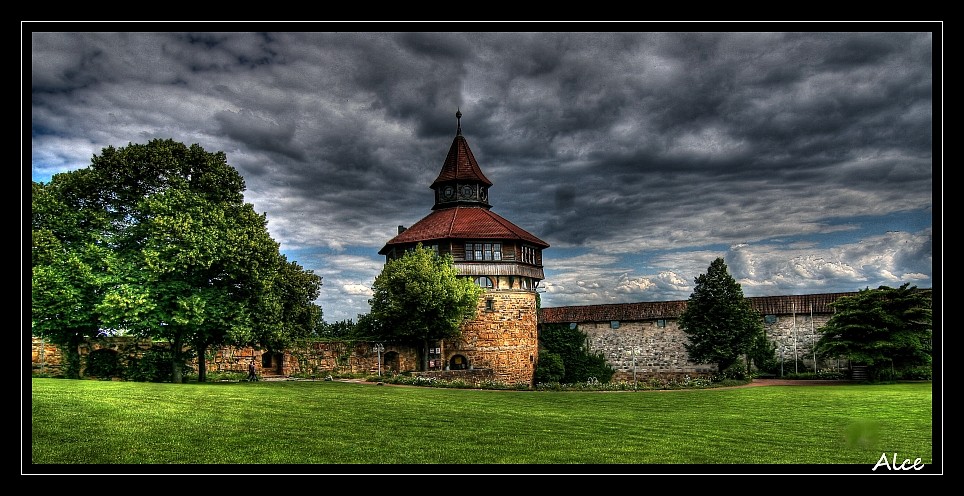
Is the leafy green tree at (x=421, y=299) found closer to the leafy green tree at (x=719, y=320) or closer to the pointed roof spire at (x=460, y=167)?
the pointed roof spire at (x=460, y=167)

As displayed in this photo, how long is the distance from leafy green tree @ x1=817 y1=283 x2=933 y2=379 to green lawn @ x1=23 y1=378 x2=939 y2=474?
1080 cm

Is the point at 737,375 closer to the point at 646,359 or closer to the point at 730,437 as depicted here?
the point at 646,359

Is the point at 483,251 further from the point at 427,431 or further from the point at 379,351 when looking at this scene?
the point at 427,431

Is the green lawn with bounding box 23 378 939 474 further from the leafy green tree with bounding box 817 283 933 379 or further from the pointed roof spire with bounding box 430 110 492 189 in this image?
the pointed roof spire with bounding box 430 110 492 189

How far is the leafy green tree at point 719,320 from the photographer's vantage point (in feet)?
125

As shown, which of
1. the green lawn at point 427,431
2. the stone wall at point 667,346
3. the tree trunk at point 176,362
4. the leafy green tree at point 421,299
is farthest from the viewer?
the stone wall at point 667,346

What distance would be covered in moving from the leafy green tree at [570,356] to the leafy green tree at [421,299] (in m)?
7.75

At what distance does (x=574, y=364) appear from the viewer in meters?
44.2

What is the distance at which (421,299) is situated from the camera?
35875mm

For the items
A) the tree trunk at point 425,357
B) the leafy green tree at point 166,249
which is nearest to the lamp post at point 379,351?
the tree trunk at point 425,357

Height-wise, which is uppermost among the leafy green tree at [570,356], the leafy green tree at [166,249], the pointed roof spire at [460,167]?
the pointed roof spire at [460,167]
